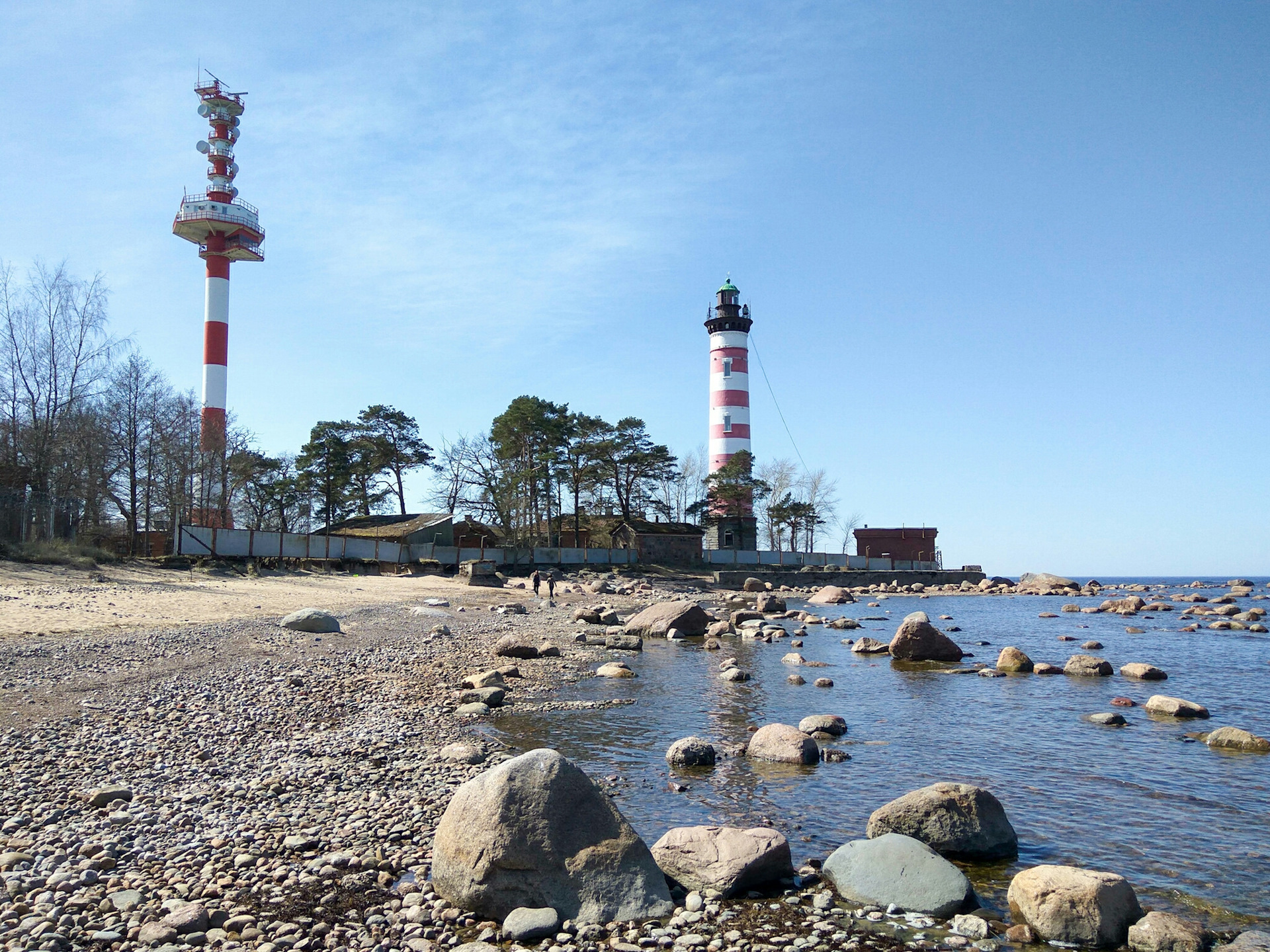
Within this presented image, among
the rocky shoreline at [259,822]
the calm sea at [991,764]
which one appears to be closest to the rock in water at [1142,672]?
the calm sea at [991,764]

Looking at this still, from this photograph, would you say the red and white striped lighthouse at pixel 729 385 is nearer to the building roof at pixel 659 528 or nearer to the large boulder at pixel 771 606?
the building roof at pixel 659 528

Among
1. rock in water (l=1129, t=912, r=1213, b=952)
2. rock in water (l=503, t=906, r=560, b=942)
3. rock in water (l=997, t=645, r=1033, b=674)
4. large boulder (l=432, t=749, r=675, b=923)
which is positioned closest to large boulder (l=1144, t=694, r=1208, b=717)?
rock in water (l=997, t=645, r=1033, b=674)

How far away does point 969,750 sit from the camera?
33.9 feet

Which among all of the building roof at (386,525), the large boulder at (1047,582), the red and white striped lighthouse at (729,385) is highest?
the red and white striped lighthouse at (729,385)

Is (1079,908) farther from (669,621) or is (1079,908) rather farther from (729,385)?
(729,385)

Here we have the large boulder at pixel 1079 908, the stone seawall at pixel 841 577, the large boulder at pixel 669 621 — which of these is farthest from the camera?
the stone seawall at pixel 841 577

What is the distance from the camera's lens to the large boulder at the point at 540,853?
5359 millimetres

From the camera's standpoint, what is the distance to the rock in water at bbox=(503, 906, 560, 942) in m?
5.08

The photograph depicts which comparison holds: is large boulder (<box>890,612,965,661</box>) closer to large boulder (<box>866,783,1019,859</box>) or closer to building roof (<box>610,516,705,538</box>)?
large boulder (<box>866,783,1019,859</box>)

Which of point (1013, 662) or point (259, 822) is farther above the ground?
point (259, 822)

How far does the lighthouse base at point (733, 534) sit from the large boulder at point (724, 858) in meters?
55.9

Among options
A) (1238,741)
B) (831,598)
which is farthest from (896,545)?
(1238,741)

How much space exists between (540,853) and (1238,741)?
992cm

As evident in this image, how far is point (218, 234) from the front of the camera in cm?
5356
